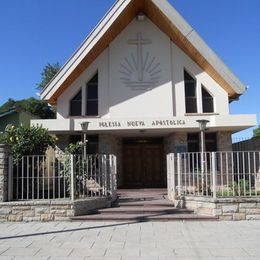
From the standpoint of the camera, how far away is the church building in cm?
1548

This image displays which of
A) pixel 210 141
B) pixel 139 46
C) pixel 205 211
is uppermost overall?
pixel 139 46

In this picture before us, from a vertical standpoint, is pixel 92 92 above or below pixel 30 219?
above

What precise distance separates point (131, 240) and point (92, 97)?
9.42 metres

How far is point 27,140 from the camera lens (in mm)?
12812

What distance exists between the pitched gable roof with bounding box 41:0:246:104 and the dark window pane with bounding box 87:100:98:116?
1.22m

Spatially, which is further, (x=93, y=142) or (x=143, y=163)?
(x=143, y=163)

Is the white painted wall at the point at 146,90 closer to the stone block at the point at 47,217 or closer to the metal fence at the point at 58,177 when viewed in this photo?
the metal fence at the point at 58,177

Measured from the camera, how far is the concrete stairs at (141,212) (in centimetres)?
1062

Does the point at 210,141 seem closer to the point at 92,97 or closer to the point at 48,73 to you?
the point at 92,97

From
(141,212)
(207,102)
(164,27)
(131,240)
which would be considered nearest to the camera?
(131,240)

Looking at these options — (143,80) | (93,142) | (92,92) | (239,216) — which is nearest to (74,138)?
(93,142)

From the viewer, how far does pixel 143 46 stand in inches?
655

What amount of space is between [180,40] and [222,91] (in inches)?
108

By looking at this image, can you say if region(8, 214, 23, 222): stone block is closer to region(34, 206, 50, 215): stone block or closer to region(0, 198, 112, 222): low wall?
region(0, 198, 112, 222): low wall
